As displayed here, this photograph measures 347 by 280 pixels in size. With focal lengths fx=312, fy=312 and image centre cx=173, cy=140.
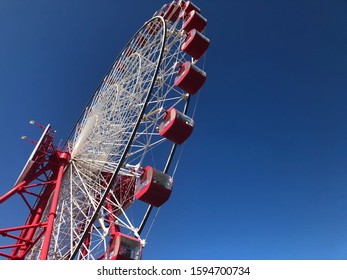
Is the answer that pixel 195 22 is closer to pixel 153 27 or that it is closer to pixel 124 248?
pixel 153 27

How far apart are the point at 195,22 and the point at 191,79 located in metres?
3.61

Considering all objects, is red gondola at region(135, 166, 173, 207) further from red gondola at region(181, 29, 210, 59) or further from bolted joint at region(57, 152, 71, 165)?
red gondola at region(181, 29, 210, 59)

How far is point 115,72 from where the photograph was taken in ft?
57.4

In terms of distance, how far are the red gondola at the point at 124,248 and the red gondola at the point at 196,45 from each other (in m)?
8.79

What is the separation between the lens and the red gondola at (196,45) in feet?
47.6

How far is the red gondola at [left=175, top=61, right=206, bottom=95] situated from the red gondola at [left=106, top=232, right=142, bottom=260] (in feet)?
22.7

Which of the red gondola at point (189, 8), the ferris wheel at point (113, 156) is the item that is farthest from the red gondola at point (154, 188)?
the red gondola at point (189, 8)

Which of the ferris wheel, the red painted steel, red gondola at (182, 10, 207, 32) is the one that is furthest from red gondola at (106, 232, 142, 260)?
the red painted steel

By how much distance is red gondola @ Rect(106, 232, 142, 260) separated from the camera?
9797 millimetres

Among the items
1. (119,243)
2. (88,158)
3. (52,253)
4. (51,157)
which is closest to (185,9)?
(88,158)

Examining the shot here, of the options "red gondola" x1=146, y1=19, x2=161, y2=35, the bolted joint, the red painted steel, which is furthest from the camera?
the red painted steel

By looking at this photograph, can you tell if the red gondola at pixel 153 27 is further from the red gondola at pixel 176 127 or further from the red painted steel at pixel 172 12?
the red gondola at pixel 176 127

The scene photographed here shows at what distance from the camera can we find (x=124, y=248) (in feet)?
32.7
